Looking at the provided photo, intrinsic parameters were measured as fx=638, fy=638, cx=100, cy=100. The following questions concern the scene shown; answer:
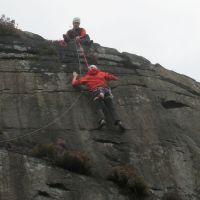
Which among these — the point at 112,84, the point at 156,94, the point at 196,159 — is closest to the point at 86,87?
the point at 112,84

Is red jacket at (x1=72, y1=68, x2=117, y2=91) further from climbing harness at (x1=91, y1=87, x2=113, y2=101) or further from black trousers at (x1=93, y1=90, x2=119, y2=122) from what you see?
black trousers at (x1=93, y1=90, x2=119, y2=122)

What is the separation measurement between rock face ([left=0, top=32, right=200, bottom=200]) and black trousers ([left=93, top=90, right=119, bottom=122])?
0.27 meters

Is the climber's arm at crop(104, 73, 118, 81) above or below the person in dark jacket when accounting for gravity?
below

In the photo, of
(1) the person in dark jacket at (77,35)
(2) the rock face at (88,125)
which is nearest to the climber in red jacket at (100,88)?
(2) the rock face at (88,125)

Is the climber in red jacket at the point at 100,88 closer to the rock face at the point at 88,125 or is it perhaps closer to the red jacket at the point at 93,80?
the red jacket at the point at 93,80

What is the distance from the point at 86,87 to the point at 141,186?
5098 millimetres

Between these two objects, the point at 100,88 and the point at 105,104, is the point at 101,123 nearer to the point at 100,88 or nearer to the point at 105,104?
the point at 105,104

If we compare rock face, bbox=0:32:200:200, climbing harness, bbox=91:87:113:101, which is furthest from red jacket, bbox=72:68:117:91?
rock face, bbox=0:32:200:200

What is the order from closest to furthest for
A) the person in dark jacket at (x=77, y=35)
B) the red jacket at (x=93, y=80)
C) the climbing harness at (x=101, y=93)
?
1. the climbing harness at (x=101, y=93)
2. the red jacket at (x=93, y=80)
3. the person in dark jacket at (x=77, y=35)

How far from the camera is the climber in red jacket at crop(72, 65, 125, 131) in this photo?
19639mm

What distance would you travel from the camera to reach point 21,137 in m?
17.9

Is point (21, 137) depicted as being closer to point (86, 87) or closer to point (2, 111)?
point (2, 111)

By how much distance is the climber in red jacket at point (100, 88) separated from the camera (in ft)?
64.4

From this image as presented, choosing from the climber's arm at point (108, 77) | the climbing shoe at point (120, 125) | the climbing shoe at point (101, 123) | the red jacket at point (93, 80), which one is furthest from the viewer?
the climber's arm at point (108, 77)
